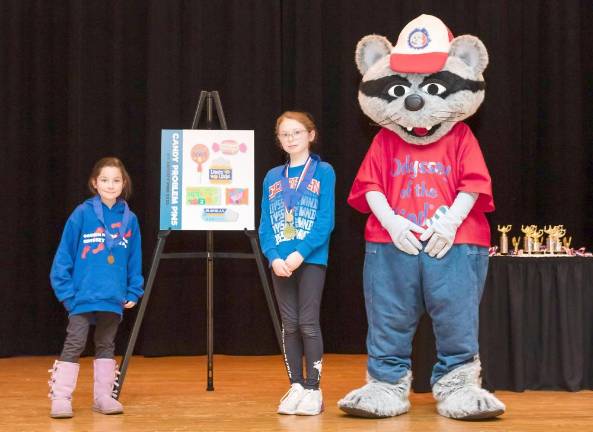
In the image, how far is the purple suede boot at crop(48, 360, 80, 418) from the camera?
3.26 metres

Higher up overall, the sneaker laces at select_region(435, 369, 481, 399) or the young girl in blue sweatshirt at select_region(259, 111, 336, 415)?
the young girl in blue sweatshirt at select_region(259, 111, 336, 415)

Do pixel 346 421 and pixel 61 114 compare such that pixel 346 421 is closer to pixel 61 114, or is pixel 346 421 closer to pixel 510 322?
pixel 510 322

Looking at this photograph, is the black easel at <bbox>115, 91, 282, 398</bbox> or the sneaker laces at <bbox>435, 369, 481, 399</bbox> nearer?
the sneaker laces at <bbox>435, 369, 481, 399</bbox>

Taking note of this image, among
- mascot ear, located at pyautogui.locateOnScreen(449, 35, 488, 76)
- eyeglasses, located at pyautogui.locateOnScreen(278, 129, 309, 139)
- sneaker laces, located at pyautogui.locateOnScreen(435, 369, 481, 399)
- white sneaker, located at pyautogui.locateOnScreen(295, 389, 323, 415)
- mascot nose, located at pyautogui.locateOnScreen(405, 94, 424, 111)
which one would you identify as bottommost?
white sneaker, located at pyautogui.locateOnScreen(295, 389, 323, 415)

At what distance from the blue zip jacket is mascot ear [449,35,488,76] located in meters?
0.68

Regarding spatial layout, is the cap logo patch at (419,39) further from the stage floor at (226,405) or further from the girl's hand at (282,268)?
the stage floor at (226,405)

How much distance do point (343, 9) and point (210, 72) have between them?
93 centimetres

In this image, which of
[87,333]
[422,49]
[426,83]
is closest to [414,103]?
[426,83]

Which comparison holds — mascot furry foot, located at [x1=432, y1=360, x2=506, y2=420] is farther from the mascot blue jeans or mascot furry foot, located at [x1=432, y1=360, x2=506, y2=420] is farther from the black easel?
the black easel

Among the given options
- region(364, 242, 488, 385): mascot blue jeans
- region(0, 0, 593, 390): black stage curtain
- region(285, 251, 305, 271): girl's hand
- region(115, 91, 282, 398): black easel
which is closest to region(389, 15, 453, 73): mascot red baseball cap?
region(364, 242, 488, 385): mascot blue jeans

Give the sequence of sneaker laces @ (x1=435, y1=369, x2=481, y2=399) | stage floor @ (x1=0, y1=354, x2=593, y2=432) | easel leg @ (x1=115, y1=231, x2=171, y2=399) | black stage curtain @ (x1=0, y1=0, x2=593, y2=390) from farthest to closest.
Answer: black stage curtain @ (x1=0, y1=0, x2=593, y2=390) < easel leg @ (x1=115, y1=231, x2=171, y2=399) < sneaker laces @ (x1=435, y1=369, x2=481, y2=399) < stage floor @ (x1=0, y1=354, x2=593, y2=432)

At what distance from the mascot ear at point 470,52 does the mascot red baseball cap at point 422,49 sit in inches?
1.4

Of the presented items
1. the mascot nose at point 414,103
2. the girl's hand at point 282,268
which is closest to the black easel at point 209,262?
the girl's hand at point 282,268

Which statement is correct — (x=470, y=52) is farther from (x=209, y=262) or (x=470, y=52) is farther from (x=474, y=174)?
(x=209, y=262)
